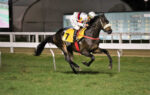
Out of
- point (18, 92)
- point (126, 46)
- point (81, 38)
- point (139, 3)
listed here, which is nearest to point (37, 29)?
point (139, 3)

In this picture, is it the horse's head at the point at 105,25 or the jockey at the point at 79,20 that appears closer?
the horse's head at the point at 105,25

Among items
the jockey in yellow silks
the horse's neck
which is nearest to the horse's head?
the horse's neck

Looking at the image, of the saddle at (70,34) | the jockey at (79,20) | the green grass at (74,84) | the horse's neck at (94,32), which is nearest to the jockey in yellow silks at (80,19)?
the jockey at (79,20)

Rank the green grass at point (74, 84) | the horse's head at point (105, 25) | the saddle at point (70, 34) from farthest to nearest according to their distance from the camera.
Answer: the saddle at point (70, 34) → the horse's head at point (105, 25) → the green grass at point (74, 84)

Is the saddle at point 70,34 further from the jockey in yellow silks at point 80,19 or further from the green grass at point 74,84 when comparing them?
the green grass at point 74,84

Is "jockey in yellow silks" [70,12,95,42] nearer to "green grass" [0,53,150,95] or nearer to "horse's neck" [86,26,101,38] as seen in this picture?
"horse's neck" [86,26,101,38]

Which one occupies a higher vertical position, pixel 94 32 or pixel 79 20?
pixel 79 20

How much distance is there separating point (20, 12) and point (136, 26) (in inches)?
329

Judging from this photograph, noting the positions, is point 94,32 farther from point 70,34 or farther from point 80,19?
point 70,34

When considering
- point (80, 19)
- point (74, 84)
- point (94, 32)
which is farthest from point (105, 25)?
point (74, 84)

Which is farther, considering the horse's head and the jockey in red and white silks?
the jockey in red and white silks

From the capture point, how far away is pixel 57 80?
301 inches

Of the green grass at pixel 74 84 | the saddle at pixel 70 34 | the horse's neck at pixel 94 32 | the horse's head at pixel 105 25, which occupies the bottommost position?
the green grass at pixel 74 84

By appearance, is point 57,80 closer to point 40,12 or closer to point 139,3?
point 139,3
